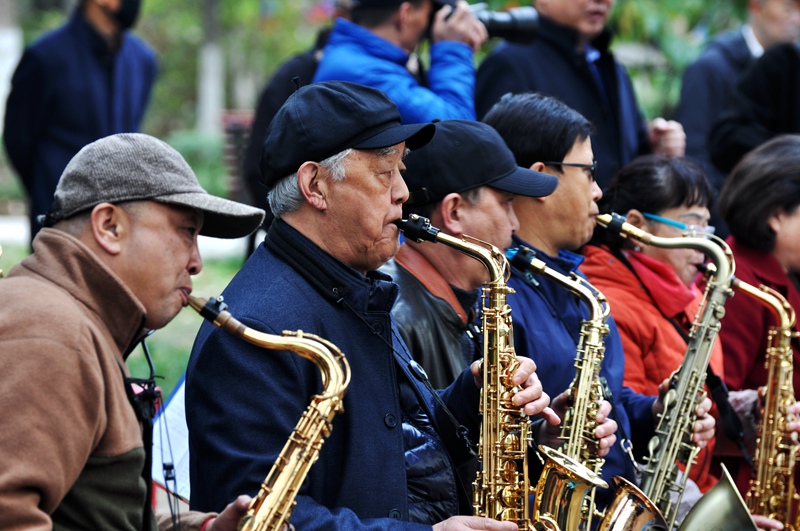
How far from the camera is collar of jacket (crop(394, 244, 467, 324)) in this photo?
400 centimetres

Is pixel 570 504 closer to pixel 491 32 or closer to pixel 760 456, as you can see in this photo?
pixel 760 456

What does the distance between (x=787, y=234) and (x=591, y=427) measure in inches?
81.6

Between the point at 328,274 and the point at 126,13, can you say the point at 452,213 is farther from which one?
the point at 126,13

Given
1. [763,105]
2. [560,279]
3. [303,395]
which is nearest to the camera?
[303,395]

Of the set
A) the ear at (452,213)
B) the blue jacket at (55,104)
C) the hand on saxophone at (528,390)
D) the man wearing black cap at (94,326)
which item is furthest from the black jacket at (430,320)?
the blue jacket at (55,104)

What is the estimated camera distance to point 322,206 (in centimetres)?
335

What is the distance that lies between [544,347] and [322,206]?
1260mm

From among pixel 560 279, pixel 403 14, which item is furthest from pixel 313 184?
pixel 403 14

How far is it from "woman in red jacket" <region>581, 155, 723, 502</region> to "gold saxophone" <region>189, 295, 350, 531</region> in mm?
2220

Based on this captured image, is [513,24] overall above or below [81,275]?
above

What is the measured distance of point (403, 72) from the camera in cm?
547

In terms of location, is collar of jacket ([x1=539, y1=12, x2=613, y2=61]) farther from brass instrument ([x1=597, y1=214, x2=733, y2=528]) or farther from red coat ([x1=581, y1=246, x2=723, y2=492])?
brass instrument ([x1=597, y1=214, x2=733, y2=528])

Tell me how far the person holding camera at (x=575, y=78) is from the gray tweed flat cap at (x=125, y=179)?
358 cm

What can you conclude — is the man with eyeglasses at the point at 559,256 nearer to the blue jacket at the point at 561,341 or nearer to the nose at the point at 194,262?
the blue jacket at the point at 561,341
